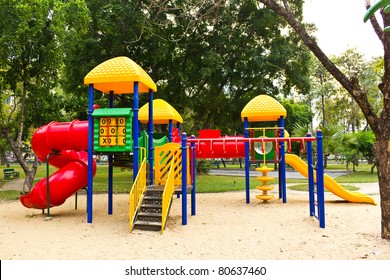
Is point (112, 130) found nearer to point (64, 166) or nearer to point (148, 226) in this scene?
point (64, 166)

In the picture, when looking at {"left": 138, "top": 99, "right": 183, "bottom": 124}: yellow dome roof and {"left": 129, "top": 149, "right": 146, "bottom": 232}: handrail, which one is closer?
{"left": 129, "top": 149, "right": 146, "bottom": 232}: handrail

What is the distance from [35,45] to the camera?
1424 cm

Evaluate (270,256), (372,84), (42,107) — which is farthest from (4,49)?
(372,84)

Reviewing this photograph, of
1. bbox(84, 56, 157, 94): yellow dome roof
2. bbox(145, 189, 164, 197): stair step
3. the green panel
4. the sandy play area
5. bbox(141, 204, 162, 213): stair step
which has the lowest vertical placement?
the sandy play area

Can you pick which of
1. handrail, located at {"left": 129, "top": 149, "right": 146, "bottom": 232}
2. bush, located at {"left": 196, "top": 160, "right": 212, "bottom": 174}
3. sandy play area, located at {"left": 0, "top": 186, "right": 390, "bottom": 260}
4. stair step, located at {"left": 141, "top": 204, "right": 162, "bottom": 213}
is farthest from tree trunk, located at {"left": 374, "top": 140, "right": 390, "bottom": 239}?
bush, located at {"left": 196, "top": 160, "right": 212, "bottom": 174}

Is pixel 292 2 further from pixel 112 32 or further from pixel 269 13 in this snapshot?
pixel 112 32

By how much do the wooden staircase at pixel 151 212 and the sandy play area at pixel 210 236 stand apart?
197 millimetres

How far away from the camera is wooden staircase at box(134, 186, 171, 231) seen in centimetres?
765

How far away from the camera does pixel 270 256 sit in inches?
227

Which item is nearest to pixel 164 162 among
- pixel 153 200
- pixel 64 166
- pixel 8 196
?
pixel 153 200

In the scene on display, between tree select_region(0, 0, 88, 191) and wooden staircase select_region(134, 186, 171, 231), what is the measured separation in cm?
868

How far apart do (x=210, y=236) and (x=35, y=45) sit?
1134 centimetres

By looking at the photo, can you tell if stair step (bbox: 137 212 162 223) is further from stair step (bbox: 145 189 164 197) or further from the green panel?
the green panel

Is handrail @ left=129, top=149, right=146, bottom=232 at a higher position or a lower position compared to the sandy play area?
higher
